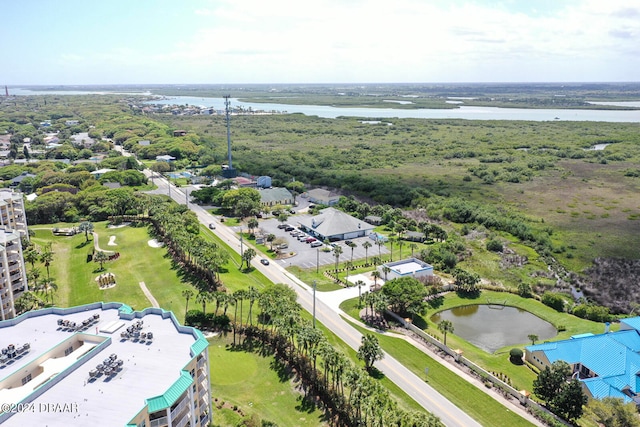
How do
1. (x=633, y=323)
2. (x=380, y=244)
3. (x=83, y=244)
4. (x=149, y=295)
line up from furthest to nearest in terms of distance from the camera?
(x=380, y=244) → (x=83, y=244) → (x=149, y=295) → (x=633, y=323)

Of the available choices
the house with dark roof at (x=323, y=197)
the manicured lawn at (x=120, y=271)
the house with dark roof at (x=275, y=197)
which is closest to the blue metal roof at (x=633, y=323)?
the manicured lawn at (x=120, y=271)

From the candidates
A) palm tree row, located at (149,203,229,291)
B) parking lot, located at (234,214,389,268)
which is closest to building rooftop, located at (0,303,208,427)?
palm tree row, located at (149,203,229,291)

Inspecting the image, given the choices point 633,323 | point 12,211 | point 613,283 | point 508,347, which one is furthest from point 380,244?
point 12,211

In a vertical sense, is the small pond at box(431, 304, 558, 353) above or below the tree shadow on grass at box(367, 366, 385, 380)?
below

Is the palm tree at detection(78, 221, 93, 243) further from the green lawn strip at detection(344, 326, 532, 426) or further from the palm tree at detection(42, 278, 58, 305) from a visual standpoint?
the green lawn strip at detection(344, 326, 532, 426)

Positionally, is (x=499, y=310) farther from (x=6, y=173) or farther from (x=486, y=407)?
(x=6, y=173)

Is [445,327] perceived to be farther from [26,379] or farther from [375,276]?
[26,379]

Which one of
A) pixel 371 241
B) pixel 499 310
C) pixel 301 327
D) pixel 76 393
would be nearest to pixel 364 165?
pixel 371 241
